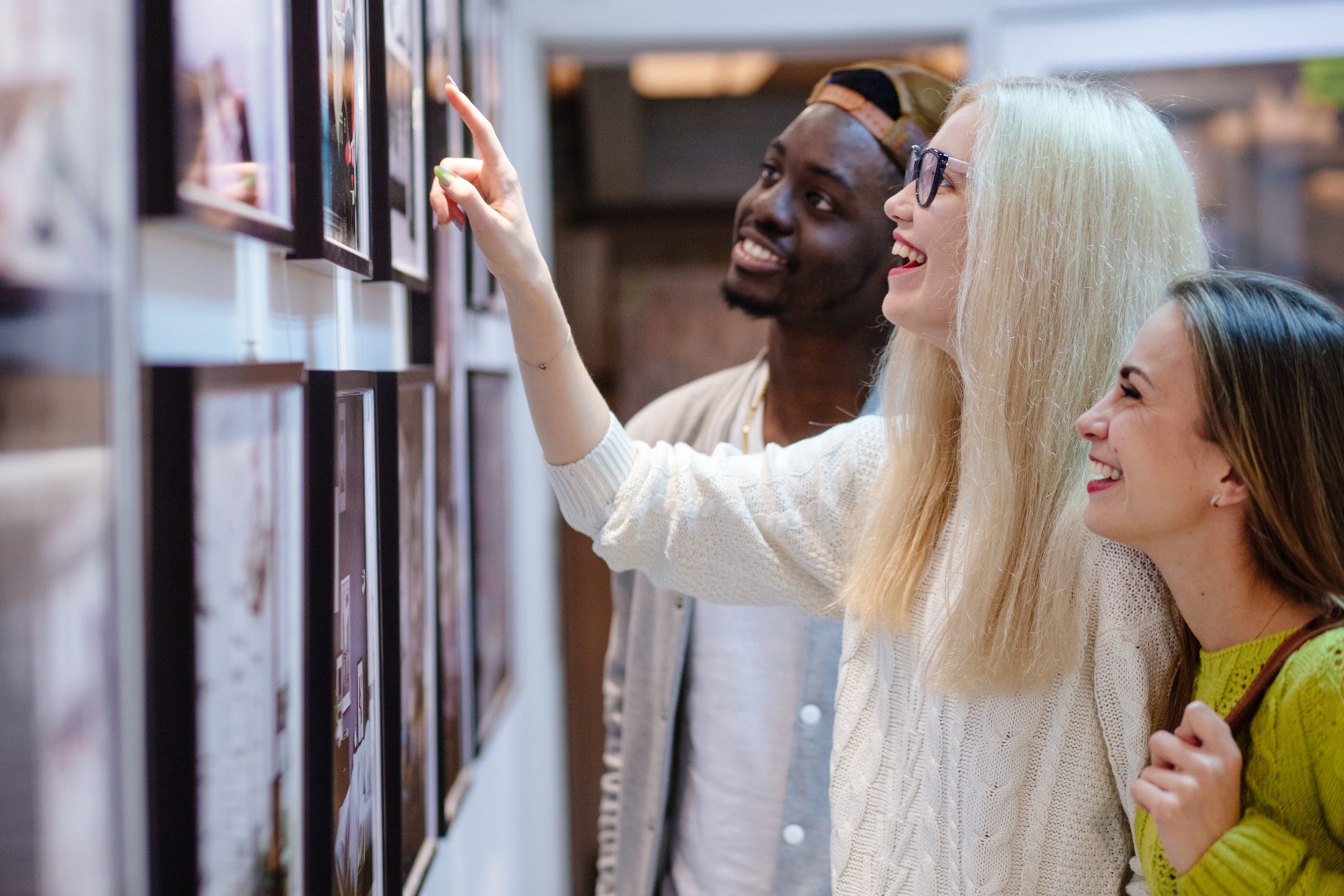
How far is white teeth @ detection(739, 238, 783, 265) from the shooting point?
1.63 meters

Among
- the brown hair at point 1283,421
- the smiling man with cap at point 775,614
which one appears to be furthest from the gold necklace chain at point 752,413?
the brown hair at point 1283,421

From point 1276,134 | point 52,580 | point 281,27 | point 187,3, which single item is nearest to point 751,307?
point 281,27

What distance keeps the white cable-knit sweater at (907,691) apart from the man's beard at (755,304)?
0.38 m

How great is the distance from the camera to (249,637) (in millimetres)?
754

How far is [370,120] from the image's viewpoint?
108 centimetres

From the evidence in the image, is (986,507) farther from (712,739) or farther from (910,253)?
(712,739)

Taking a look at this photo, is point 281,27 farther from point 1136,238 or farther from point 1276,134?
point 1276,134

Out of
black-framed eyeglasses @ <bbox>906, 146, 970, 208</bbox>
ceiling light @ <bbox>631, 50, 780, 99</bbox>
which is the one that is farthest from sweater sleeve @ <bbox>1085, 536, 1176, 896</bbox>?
ceiling light @ <bbox>631, 50, 780, 99</bbox>

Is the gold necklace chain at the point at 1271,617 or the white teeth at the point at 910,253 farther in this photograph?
the white teeth at the point at 910,253

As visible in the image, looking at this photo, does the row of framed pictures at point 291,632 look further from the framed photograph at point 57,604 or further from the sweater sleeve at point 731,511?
the sweater sleeve at point 731,511

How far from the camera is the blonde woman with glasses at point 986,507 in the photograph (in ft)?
3.48

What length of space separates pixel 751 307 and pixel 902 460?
0.52 metres

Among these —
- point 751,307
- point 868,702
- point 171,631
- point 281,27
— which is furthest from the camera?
point 751,307

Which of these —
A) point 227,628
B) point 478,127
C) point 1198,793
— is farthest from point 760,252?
point 227,628
